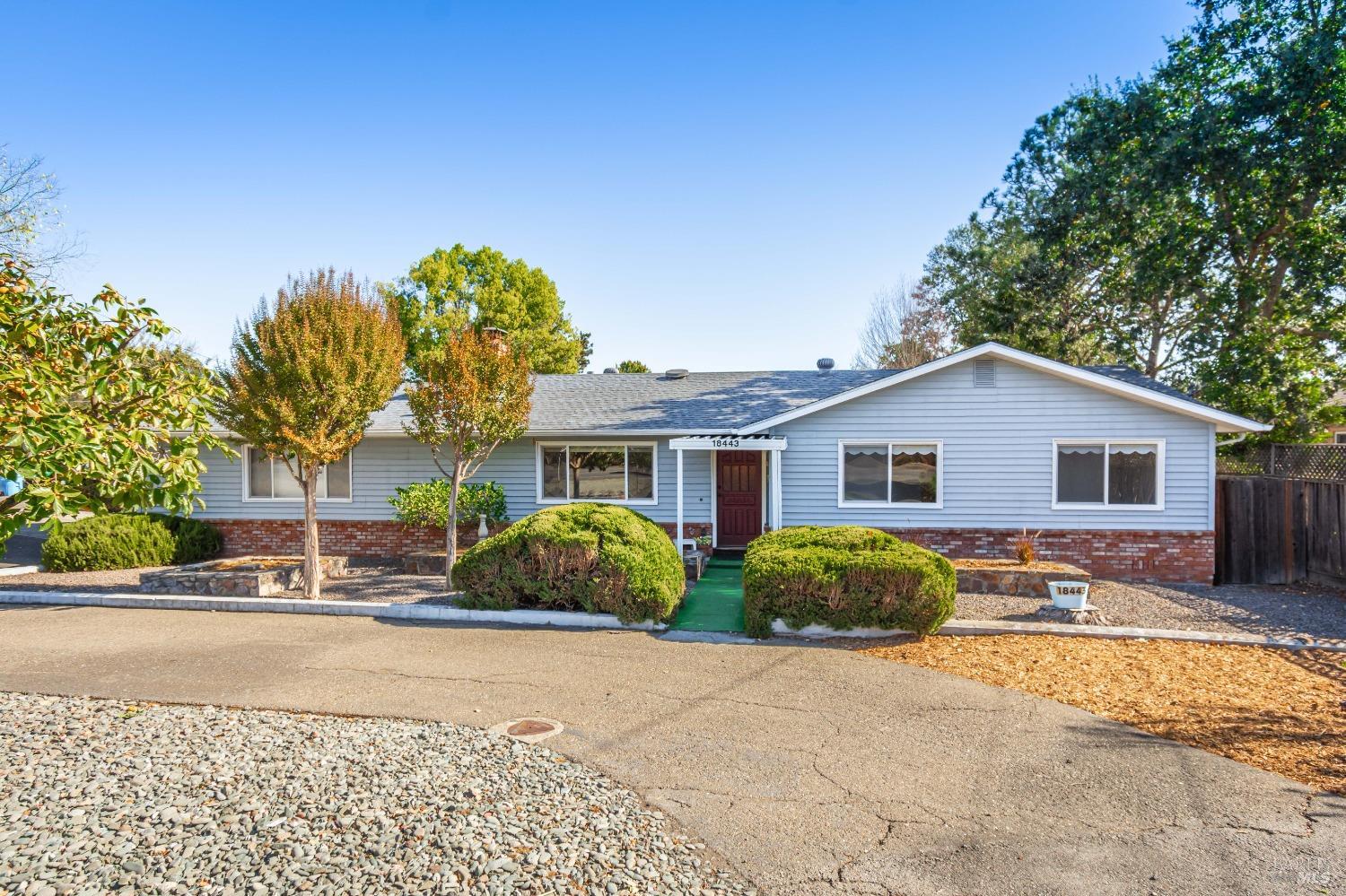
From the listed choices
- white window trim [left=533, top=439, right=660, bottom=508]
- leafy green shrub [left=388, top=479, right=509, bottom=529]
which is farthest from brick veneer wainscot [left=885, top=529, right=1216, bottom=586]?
leafy green shrub [left=388, top=479, right=509, bottom=529]

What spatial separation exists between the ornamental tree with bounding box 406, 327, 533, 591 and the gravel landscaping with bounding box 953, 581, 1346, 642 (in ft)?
23.5

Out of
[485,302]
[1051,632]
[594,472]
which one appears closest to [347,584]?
[594,472]

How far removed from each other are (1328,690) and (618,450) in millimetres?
11127

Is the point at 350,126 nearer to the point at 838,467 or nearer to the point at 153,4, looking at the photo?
the point at 153,4

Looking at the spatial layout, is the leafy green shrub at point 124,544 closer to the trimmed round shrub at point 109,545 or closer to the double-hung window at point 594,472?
the trimmed round shrub at point 109,545

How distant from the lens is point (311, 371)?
10.6 metres

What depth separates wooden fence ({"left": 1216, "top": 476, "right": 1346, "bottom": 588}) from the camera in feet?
38.9

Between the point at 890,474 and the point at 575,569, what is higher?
the point at 890,474

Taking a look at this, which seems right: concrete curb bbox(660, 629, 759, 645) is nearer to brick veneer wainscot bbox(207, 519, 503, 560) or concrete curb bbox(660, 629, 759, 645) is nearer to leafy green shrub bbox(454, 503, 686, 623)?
leafy green shrub bbox(454, 503, 686, 623)

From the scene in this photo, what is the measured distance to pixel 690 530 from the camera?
1502 centimetres

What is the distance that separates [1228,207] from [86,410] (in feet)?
82.7

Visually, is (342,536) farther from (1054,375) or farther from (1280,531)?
(1280,531)

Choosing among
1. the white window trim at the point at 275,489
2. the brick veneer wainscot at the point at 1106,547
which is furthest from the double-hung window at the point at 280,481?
the brick veneer wainscot at the point at 1106,547

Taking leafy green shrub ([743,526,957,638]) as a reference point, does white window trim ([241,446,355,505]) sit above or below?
above
